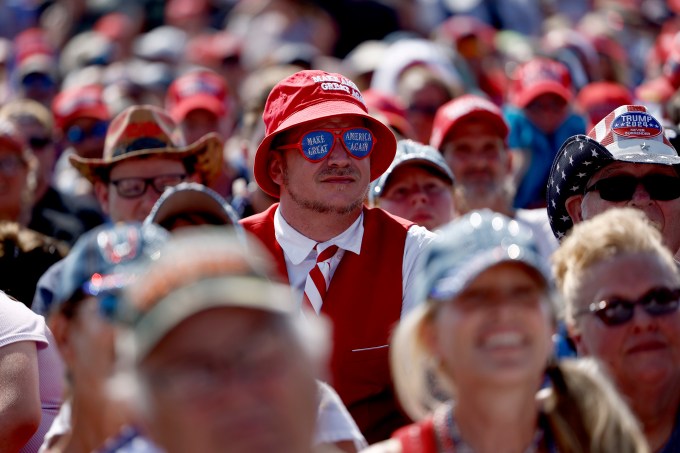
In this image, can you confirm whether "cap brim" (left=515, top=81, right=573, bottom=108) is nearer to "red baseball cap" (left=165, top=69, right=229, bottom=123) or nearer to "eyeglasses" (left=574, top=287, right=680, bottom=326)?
"red baseball cap" (left=165, top=69, right=229, bottom=123)

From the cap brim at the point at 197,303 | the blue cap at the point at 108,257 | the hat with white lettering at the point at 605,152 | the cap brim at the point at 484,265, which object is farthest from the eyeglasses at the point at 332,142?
the cap brim at the point at 197,303

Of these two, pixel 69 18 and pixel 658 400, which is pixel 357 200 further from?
pixel 69 18

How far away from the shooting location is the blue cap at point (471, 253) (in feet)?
10.2

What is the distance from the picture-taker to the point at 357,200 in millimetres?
5188

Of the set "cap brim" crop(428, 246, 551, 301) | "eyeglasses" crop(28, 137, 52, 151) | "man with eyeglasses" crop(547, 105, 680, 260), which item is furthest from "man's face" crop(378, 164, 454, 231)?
"eyeglasses" crop(28, 137, 52, 151)

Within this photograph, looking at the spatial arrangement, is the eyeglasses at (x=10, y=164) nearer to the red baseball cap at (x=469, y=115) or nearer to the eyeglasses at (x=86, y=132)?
the eyeglasses at (x=86, y=132)

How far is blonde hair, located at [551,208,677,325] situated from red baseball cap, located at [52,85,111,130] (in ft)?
19.5

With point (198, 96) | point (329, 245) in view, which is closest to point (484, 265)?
point (329, 245)

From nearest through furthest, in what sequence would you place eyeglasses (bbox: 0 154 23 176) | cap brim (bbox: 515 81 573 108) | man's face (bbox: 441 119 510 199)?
man's face (bbox: 441 119 510 199), eyeglasses (bbox: 0 154 23 176), cap brim (bbox: 515 81 573 108)

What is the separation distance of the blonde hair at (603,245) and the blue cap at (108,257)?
1235mm

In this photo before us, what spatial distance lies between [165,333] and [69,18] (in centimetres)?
1278

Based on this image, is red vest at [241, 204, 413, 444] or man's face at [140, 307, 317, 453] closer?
man's face at [140, 307, 317, 453]

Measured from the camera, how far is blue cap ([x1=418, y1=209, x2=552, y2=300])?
310 centimetres

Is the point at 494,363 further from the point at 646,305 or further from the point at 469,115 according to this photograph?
the point at 469,115
